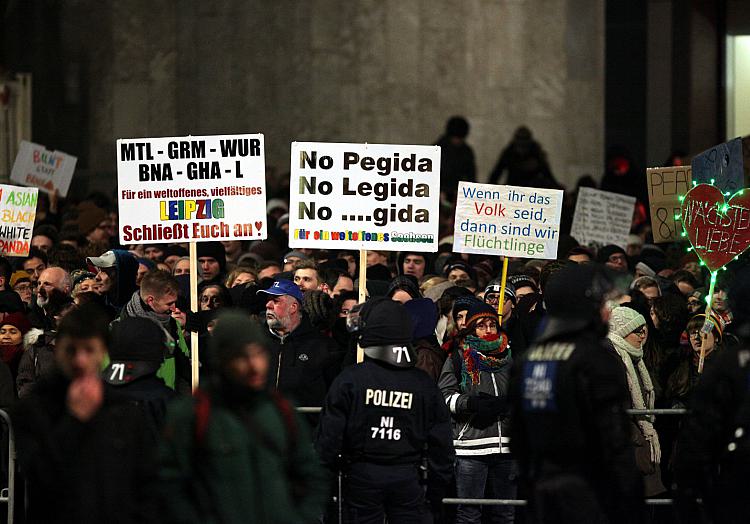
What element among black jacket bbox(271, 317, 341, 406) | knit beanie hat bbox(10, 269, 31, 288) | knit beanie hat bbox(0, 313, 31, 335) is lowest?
black jacket bbox(271, 317, 341, 406)

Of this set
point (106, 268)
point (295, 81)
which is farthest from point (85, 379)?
point (295, 81)

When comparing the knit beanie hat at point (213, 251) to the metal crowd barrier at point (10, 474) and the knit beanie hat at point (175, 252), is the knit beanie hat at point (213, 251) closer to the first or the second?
the knit beanie hat at point (175, 252)

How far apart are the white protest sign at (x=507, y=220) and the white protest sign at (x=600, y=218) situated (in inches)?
172

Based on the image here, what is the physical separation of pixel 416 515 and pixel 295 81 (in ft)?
52.7

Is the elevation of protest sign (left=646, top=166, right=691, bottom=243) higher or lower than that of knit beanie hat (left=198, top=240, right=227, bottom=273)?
higher

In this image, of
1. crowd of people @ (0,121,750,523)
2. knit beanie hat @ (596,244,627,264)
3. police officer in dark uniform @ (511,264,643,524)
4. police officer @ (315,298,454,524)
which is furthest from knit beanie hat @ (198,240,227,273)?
police officer in dark uniform @ (511,264,643,524)

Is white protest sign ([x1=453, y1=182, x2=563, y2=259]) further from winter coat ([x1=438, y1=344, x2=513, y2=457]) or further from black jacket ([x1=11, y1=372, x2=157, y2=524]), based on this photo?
black jacket ([x1=11, y1=372, x2=157, y2=524])

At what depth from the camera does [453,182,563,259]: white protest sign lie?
14734mm

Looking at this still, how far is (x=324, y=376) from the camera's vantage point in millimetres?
12453

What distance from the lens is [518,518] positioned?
12297 mm

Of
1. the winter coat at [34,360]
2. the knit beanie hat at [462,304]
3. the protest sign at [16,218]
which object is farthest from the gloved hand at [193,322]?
the protest sign at [16,218]

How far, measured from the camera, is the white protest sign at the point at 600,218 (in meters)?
19.2

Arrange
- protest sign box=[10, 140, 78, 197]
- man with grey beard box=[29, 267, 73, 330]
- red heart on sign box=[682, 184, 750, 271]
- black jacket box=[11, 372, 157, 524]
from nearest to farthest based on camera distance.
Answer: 1. black jacket box=[11, 372, 157, 524]
2. red heart on sign box=[682, 184, 750, 271]
3. man with grey beard box=[29, 267, 73, 330]
4. protest sign box=[10, 140, 78, 197]

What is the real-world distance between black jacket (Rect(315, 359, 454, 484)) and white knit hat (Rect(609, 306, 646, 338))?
2.50 m
